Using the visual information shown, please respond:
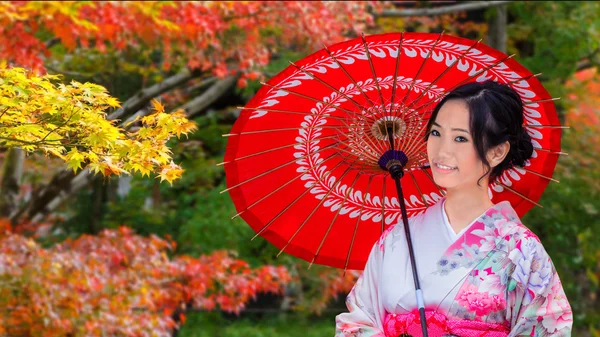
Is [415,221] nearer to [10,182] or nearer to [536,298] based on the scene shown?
[536,298]

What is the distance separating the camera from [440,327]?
290 centimetres

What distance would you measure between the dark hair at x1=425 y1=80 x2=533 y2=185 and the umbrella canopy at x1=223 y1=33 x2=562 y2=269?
0.17 m

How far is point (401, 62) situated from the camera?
3252 mm

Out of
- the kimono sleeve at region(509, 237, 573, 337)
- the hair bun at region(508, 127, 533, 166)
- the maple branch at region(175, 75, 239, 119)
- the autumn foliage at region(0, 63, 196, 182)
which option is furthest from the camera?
the maple branch at region(175, 75, 239, 119)

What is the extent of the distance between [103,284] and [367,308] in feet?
14.6

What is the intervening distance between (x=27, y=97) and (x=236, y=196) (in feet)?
2.85

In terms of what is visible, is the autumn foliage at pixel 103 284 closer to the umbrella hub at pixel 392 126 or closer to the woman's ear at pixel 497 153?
the umbrella hub at pixel 392 126

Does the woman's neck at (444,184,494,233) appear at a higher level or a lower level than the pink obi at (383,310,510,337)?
higher

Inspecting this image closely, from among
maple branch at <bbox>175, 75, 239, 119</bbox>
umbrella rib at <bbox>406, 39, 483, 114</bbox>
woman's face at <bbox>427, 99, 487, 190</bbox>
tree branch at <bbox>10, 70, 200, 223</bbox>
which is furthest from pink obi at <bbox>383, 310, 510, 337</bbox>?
maple branch at <bbox>175, 75, 239, 119</bbox>

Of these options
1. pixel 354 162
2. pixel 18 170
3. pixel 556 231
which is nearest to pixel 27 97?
pixel 354 162

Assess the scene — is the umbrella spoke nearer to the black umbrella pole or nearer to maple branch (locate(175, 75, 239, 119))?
the black umbrella pole

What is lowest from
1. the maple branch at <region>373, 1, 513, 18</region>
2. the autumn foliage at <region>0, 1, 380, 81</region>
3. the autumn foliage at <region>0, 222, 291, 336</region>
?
the autumn foliage at <region>0, 222, 291, 336</region>

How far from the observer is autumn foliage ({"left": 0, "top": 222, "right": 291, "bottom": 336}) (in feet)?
22.2

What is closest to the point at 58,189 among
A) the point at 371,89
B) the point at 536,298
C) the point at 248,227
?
the point at 248,227
